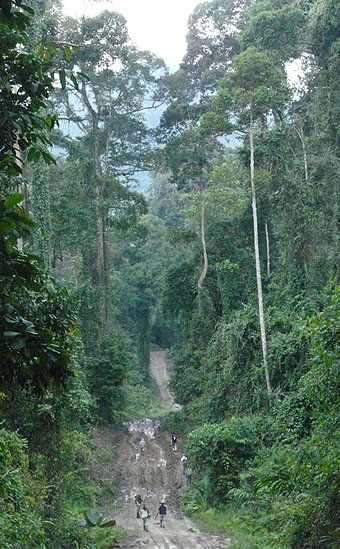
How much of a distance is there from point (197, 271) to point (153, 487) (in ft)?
31.6

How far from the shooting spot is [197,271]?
27.5 meters

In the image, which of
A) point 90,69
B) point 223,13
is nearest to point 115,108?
point 90,69

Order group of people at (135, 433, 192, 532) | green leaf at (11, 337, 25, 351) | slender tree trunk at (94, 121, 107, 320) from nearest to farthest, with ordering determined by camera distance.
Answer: green leaf at (11, 337, 25, 351) → group of people at (135, 433, 192, 532) → slender tree trunk at (94, 121, 107, 320)

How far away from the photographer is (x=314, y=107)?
24.3 m

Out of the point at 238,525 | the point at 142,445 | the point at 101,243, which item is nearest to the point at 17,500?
the point at 238,525

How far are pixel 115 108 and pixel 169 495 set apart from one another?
59.5 feet

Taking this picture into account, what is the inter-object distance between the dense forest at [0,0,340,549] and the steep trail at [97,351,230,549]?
70 centimetres

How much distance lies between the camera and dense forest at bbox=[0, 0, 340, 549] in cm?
762

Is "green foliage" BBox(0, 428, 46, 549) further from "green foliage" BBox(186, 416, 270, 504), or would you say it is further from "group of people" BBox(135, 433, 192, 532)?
"green foliage" BBox(186, 416, 270, 504)

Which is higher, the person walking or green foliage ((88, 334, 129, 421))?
green foliage ((88, 334, 129, 421))

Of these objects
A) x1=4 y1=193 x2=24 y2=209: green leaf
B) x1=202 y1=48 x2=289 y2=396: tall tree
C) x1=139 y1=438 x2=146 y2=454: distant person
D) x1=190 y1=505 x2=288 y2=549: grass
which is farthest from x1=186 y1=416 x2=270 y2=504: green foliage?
x1=4 y1=193 x2=24 y2=209: green leaf

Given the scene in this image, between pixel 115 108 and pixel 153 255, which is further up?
pixel 115 108

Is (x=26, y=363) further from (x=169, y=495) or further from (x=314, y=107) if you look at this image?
(x=314, y=107)

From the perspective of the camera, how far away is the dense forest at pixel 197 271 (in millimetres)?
7617
